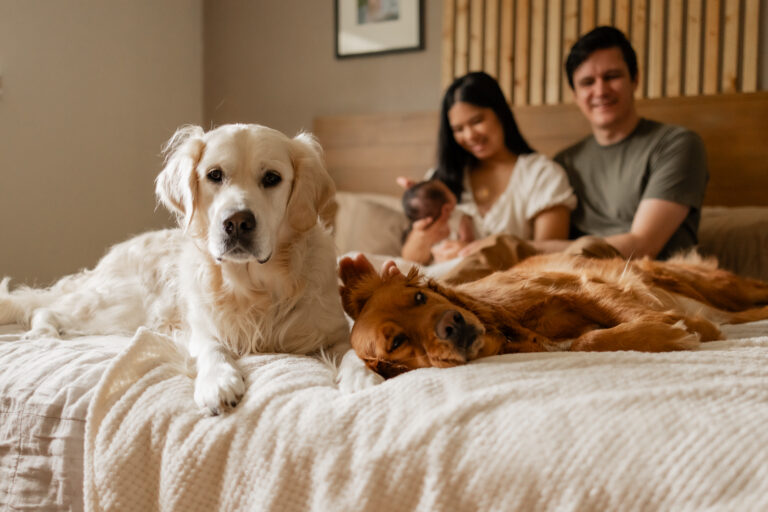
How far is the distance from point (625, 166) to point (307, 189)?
1.54m

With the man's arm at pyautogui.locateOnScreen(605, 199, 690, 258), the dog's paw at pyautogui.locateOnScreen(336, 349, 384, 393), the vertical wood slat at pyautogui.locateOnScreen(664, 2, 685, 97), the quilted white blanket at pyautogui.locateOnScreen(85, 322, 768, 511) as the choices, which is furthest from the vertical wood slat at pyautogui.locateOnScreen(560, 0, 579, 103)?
the dog's paw at pyautogui.locateOnScreen(336, 349, 384, 393)

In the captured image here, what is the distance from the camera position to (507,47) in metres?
3.33

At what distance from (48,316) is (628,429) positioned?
1.44 m

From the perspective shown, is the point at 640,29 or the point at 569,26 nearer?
the point at 640,29

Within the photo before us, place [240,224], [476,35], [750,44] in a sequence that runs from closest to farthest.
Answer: [240,224]
[750,44]
[476,35]

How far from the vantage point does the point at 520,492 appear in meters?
0.84

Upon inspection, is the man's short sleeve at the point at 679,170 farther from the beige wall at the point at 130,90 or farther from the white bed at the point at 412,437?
the white bed at the point at 412,437

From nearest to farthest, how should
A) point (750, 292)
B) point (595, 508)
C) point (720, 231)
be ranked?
point (595, 508), point (750, 292), point (720, 231)

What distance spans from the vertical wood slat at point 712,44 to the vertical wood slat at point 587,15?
0.50 metres

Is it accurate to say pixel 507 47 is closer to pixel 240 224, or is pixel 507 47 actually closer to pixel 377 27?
pixel 377 27

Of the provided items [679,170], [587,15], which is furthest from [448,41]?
[679,170]

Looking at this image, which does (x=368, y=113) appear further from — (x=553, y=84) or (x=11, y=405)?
(x=11, y=405)

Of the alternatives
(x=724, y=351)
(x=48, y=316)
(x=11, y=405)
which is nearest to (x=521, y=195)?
(x=724, y=351)

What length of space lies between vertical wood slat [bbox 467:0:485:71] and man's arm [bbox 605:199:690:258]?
1512mm
